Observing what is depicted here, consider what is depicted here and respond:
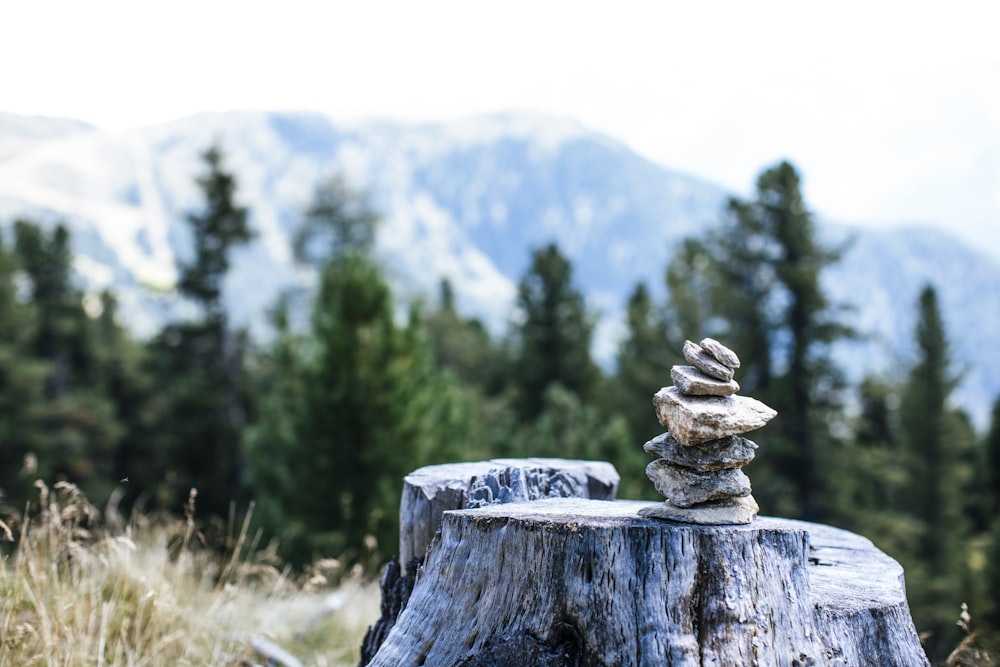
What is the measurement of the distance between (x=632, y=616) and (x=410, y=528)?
49.8 inches

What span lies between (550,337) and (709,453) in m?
21.9

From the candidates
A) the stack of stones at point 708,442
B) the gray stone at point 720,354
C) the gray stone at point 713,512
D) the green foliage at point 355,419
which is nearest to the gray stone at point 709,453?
the stack of stones at point 708,442

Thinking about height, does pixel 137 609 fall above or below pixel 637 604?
below

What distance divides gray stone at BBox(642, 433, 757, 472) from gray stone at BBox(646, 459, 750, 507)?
0.02 m

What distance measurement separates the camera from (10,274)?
21594 mm

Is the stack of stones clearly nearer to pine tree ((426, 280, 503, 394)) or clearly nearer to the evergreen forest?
the evergreen forest

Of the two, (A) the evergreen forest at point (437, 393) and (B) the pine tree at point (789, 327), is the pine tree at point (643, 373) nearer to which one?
(A) the evergreen forest at point (437, 393)

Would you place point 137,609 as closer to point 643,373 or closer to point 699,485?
point 699,485

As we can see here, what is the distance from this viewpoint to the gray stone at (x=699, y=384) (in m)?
2.51

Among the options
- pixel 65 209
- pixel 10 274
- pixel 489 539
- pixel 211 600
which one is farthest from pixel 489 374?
pixel 65 209

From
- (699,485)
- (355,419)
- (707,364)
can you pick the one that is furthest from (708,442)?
(355,419)

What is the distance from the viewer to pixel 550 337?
2438 cm

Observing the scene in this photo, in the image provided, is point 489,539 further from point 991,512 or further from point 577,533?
point 991,512

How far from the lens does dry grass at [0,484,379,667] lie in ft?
10.3
